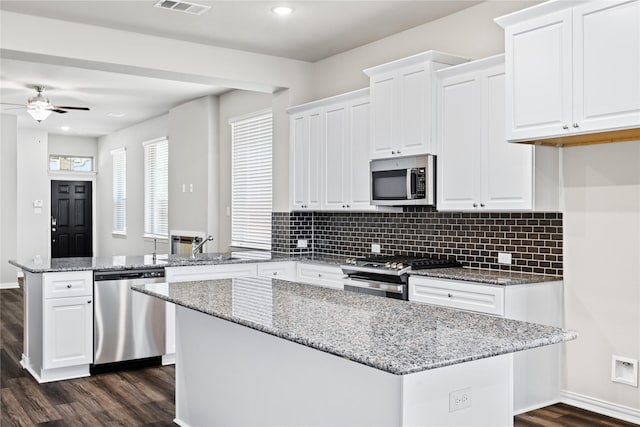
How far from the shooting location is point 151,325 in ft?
16.4

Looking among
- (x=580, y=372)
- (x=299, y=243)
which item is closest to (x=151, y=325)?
(x=299, y=243)

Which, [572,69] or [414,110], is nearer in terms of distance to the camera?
[572,69]

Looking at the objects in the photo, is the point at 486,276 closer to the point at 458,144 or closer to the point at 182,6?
the point at 458,144

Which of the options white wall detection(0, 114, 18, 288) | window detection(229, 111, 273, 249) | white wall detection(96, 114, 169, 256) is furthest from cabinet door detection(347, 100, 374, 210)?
white wall detection(0, 114, 18, 288)

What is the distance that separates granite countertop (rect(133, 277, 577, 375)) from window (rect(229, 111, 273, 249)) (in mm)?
4061

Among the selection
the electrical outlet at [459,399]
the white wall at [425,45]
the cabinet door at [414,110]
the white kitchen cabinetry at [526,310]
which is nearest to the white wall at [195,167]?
the white wall at [425,45]

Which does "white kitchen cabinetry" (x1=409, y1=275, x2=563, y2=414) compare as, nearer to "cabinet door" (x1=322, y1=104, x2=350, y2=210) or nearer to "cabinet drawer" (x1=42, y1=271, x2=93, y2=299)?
"cabinet door" (x1=322, y1=104, x2=350, y2=210)

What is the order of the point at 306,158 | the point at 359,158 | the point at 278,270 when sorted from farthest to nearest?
the point at 306,158 → the point at 278,270 → the point at 359,158

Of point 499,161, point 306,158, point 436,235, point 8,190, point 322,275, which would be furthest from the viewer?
point 8,190

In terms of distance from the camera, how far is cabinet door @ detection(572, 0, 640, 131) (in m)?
3.05

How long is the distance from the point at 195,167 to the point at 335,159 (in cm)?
345

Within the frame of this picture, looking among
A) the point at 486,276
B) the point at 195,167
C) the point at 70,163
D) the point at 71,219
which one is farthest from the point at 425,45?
the point at 71,219

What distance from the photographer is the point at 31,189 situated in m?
11.1

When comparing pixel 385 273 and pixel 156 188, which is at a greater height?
pixel 156 188
